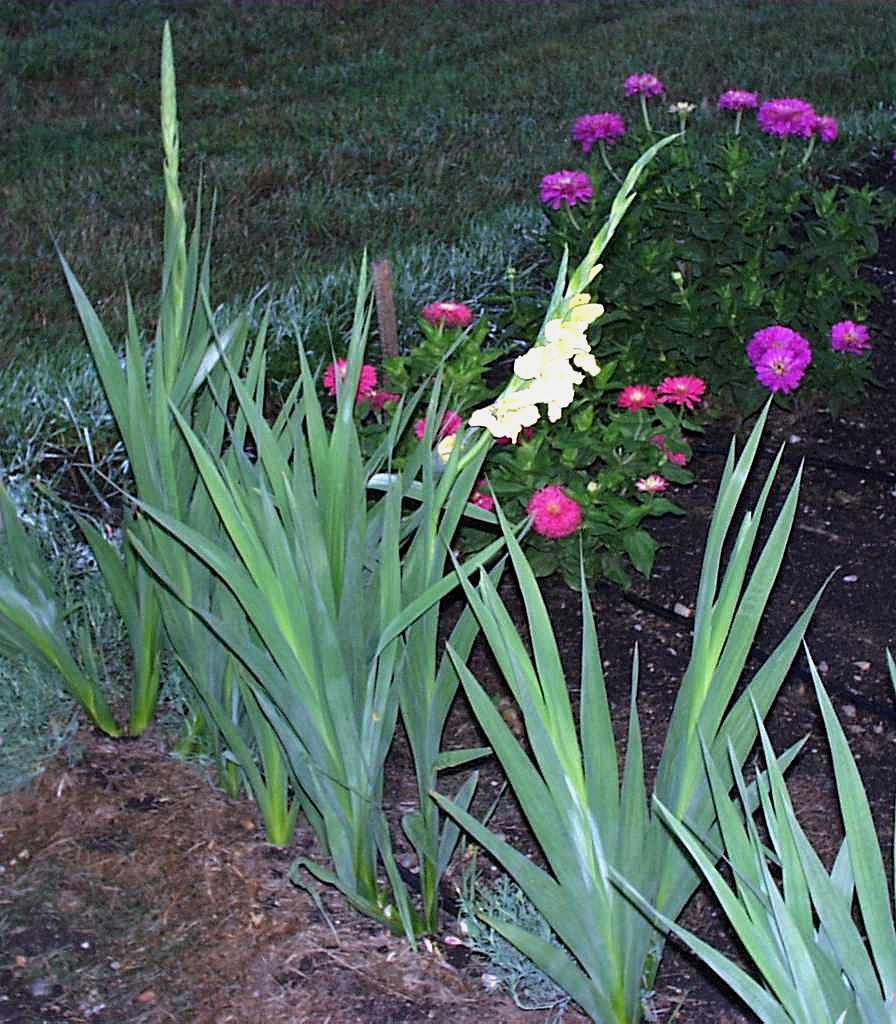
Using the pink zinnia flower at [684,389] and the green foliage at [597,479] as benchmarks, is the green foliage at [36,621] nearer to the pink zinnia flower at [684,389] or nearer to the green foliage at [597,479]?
the green foliage at [597,479]

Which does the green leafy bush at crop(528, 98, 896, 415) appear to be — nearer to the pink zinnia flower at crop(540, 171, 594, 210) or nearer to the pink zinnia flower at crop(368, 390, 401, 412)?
the pink zinnia flower at crop(540, 171, 594, 210)

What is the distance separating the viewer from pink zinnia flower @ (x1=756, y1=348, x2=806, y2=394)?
2.90 m

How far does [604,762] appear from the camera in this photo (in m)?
1.56

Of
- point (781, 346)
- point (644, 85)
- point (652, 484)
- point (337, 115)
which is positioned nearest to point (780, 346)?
point (781, 346)

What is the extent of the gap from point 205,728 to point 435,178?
3.57m

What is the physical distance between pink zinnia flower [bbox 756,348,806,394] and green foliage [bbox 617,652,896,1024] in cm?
161

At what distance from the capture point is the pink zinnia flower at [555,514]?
7.89ft

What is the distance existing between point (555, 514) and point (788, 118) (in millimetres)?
1547

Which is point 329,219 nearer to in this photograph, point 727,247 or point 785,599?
point 727,247

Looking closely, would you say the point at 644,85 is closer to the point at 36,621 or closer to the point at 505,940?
the point at 36,621

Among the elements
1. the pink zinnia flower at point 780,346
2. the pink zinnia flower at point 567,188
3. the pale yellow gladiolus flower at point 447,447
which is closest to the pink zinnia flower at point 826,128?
the pink zinnia flower at point 567,188

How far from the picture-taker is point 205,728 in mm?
2197

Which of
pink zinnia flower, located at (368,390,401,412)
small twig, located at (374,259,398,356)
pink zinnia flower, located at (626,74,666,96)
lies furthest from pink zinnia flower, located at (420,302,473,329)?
pink zinnia flower, located at (626,74,666,96)

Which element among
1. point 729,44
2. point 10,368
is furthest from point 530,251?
point 729,44
